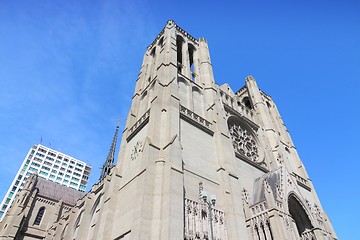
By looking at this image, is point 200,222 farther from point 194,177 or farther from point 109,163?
point 109,163

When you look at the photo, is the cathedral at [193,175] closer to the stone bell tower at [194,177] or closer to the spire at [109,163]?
the stone bell tower at [194,177]

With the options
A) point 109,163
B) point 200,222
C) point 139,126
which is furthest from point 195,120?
point 109,163

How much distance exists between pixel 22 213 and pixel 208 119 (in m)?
30.7

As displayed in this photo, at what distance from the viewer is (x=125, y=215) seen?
A: 574 inches

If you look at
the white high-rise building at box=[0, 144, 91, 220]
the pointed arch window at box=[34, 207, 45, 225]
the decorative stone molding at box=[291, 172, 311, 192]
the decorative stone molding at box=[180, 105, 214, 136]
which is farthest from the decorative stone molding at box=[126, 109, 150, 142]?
the white high-rise building at box=[0, 144, 91, 220]

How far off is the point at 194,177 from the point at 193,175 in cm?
14

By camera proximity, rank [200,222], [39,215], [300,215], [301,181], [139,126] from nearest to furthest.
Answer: [200,222]
[300,215]
[139,126]
[301,181]
[39,215]

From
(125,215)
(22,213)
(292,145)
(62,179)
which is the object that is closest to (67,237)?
(22,213)

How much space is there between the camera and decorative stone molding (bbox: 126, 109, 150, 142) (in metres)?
19.2

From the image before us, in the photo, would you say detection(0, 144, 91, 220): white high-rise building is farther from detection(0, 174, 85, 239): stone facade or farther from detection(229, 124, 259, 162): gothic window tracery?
detection(229, 124, 259, 162): gothic window tracery

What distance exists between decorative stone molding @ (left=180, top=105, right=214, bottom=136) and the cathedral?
0.26 feet

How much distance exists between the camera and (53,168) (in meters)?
91.8

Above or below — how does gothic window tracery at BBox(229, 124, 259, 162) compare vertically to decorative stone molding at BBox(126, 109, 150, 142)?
above

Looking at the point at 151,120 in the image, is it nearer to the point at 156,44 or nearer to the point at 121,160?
the point at 121,160
